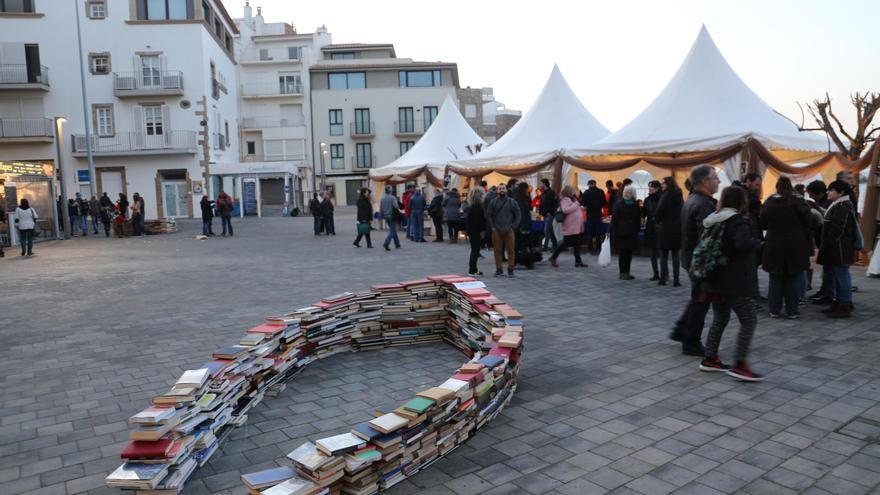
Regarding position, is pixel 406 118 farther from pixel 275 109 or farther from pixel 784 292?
pixel 784 292

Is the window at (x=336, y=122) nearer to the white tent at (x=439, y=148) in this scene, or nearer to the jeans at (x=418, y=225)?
the white tent at (x=439, y=148)

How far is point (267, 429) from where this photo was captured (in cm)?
381

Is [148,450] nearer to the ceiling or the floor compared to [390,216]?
nearer to the floor

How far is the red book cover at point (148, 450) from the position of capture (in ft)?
9.43

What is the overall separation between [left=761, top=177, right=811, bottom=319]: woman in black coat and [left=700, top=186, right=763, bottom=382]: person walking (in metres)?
2.20

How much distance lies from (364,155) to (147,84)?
1942 centimetres

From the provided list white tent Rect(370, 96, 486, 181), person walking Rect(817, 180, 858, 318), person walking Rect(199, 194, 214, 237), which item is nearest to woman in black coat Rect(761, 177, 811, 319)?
person walking Rect(817, 180, 858, 318)

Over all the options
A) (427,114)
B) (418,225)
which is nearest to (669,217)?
(418,225)

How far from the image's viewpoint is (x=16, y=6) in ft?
102

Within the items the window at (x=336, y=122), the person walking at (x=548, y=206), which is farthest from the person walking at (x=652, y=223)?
the window at (x=336, y=122)

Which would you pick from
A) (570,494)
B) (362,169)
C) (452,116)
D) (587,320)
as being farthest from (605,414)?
(362,169)

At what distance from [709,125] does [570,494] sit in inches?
420

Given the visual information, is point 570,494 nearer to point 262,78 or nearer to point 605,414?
point 605,414

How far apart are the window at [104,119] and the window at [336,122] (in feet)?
61.0
